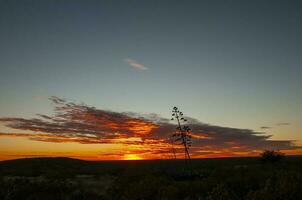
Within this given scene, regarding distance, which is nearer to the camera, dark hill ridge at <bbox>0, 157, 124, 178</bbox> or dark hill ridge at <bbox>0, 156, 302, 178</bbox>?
dark hill ridge at <bbox>0, 157, 124, 178</bbox>

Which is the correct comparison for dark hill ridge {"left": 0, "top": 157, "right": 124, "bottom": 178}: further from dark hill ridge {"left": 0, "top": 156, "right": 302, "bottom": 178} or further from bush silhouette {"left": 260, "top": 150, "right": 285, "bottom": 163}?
bush silhouette {"left": 260, "top": 150, "right": 285, "bottom": 163}

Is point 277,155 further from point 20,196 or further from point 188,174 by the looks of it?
point 20,196

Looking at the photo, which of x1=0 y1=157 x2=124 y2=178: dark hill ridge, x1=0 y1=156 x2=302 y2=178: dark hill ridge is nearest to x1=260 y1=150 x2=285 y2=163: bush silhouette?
x1=0 y1=156 x2=302 y2=178: dark hill ridge

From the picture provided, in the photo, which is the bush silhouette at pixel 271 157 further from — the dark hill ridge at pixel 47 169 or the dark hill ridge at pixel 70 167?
the dark hill ridge at pixel 47 169

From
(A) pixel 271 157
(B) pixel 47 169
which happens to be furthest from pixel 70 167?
(A) pixel 271 157

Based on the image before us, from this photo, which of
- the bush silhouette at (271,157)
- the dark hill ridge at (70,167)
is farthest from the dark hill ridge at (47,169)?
the bush silhouette at (271,157)

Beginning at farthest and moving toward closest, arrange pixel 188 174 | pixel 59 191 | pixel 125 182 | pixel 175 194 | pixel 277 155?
pixel 277 155 < pixel 188 174 < pixel 125 182 < pixel 59 191 < pixel 175 194

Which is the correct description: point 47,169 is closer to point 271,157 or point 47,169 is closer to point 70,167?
point 70,167

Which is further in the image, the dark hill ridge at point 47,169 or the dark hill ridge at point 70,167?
the dark hill ridge at point 70,167

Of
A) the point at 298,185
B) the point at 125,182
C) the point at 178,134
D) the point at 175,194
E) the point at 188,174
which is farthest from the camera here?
the point at 178,134

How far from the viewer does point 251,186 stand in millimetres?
19750

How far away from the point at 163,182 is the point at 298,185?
912cm

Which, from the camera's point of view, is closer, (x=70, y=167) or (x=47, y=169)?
(x=47, y=169)

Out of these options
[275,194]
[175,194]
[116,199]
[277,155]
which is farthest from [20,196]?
[277,155]
